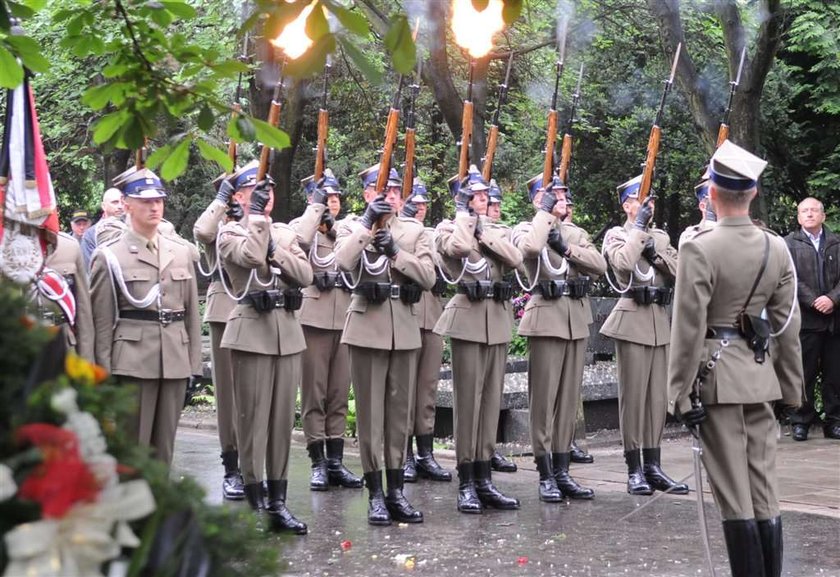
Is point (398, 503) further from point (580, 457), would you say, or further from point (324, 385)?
point (580, 457)

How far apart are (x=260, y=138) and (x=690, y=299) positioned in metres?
2.42

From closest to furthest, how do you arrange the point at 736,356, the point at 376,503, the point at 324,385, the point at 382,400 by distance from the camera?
the point at 736,356 < the point at 376,503 < the point at 382,400 < the point at 324,385

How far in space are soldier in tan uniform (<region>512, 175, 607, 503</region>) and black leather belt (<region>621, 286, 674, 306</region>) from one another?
1.57ft

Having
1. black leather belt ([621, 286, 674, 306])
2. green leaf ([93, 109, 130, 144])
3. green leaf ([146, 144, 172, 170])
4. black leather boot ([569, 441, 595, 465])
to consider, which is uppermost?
green leaf ([93, 109, 130, 144])

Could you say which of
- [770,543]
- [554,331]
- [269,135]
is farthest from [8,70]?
[554,331]

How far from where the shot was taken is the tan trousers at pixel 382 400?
338 inches

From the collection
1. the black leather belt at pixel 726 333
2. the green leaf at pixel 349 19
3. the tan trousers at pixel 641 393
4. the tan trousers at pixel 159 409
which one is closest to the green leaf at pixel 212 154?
the green leaf at pixel 349 19

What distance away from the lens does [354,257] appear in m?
8.52

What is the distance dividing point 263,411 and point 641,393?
3372 mm

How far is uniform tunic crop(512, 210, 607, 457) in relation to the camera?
9.61 meters

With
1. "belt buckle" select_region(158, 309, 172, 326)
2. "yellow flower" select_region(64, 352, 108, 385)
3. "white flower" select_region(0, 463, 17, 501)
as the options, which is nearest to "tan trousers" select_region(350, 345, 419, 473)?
"belt buckle" select_region(158, 309, 172, 326)

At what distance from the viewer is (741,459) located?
19.8 ft

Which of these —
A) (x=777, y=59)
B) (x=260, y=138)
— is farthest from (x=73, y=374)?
(x=777, y=59)

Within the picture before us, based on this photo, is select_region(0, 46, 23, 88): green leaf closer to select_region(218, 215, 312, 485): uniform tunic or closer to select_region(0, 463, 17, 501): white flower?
select_region(218, 215, 312, 485): uniform tunic
